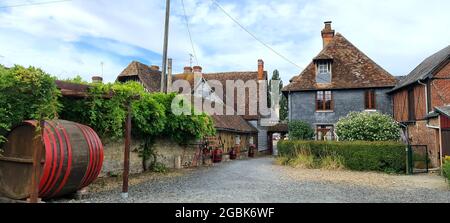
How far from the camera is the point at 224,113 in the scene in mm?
25172

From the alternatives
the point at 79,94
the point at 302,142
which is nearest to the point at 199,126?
the point at 302,142

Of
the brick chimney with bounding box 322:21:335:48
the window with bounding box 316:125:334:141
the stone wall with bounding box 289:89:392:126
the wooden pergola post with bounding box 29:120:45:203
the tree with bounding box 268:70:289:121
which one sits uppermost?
the brick chimney with bounding box 322:21:335:48

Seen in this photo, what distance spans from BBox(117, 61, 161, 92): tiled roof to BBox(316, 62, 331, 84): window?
1219cm

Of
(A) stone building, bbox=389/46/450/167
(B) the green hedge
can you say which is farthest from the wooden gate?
(B) the green hedge

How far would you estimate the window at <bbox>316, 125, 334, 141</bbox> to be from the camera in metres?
20.6

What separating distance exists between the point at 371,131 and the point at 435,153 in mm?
2793

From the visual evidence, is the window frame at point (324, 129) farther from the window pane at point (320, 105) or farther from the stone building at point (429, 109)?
the stone building at point (429, 109)

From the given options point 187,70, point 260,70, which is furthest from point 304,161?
point 187,70

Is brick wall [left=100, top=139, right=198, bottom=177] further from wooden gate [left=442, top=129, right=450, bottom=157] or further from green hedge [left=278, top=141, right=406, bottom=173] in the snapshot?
wooden gate [left=442, top=129, right=450, bottom=157]

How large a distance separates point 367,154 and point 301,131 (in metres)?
6.76

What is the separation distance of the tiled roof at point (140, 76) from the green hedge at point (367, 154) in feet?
47.5

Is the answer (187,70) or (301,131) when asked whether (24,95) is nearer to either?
(301,131)
